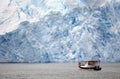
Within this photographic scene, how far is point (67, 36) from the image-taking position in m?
80.2

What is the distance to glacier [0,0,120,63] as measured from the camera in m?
79.1

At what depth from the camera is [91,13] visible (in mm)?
82938

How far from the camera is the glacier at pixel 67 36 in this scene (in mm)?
79125

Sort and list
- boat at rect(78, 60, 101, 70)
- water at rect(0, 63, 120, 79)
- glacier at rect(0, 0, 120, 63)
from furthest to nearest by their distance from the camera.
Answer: glacier at rect(0, 0, 120, 63) → boat at rect(78, 60, 101, 70) → water at rect(0, 63, 120, 79)

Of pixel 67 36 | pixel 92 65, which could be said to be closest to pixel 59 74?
pixel 92 65

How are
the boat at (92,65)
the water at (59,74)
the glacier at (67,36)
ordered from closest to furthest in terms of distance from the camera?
1. the water at (59,74)
2. the boat at (92,65)
3. the glacier at (67,36)

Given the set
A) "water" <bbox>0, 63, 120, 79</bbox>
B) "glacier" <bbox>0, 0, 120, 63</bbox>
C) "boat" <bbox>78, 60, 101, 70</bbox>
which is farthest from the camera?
"glacier" <bbox>0, 0, 120, 63</bbox>

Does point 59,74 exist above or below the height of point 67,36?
below

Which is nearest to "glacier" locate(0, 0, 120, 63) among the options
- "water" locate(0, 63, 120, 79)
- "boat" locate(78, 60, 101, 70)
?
"boat" locate(78, 60, 101, 70)

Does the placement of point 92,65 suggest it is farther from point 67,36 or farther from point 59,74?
point 67,36

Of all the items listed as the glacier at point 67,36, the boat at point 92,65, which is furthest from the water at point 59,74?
the glacier at point 67,36

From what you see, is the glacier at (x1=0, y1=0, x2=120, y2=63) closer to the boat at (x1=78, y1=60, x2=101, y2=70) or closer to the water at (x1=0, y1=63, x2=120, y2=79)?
the boat at (x1=78, y1=60, x2=101, y2=70)

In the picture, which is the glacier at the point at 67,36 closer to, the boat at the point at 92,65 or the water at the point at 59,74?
the boat at the point at 92,65

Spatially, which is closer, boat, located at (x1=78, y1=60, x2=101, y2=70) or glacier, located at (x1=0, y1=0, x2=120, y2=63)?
boat, located at (x1=78, y1=60, x2=101, y2=70)
